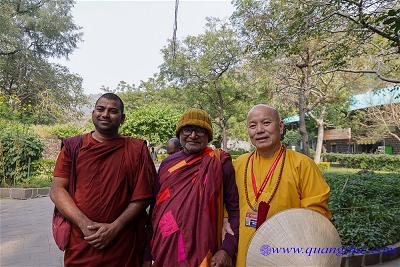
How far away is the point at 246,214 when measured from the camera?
2.31 metres

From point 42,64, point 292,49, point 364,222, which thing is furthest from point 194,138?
point 42,64

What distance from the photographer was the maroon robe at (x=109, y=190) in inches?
88.0

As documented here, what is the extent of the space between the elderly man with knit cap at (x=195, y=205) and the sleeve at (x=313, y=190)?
0.41 m

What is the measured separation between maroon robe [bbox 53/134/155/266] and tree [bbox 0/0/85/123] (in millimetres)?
20877

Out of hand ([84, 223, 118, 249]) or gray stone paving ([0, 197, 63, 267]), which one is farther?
gray stone paving ([0, 197, 63, 267])

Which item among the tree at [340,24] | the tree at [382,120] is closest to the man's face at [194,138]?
the tree at [340,24]

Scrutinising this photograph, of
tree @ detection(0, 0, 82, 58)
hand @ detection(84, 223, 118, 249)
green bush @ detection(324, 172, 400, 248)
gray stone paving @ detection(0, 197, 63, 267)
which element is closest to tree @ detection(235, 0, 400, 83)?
green bush @ detection(324, 172, 400, 248)

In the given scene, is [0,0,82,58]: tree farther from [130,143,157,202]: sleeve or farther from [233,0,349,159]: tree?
[130,143,157,202]: sleeve

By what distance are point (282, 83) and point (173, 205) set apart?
15.0 m

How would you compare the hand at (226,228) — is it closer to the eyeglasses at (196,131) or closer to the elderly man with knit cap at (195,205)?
the elderly man with knit cap at (195,205)

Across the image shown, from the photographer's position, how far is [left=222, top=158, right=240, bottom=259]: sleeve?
2.13 m

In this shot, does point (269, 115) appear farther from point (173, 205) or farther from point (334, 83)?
point (334, 83)

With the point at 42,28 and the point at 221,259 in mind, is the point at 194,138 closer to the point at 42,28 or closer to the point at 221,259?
the point at 221,259

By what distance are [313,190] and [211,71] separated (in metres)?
19.0
